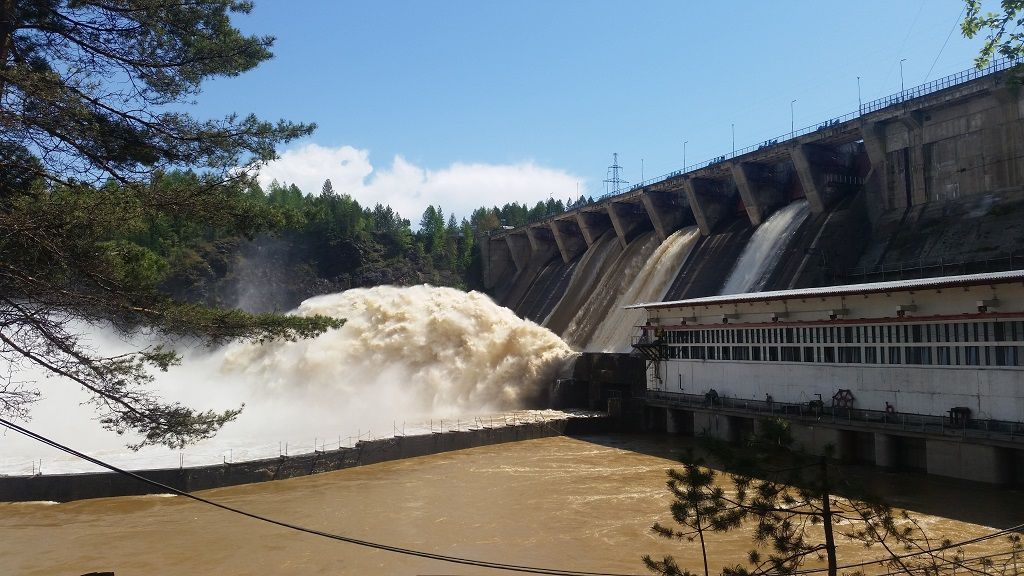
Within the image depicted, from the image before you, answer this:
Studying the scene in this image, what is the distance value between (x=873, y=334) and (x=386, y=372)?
23.7 metres

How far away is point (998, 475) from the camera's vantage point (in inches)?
709

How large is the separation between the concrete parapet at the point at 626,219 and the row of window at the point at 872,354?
21.8 metres

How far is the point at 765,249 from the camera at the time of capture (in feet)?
120

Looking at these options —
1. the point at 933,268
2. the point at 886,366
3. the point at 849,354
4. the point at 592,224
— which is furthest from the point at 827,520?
the point at 592,224

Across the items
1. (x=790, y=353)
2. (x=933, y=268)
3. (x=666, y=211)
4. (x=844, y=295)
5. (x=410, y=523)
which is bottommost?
(x=410, y=523)

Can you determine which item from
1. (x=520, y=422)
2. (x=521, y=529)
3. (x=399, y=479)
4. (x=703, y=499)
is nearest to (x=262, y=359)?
(x=520, y=422)

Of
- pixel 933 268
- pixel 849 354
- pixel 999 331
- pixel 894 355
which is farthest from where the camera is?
→ pixel 933 268

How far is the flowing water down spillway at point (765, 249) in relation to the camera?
3484 centimetres

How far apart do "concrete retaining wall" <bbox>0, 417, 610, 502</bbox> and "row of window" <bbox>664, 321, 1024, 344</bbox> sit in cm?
837

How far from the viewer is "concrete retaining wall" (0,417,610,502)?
19797 millimetres

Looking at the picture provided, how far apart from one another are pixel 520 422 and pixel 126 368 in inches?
865

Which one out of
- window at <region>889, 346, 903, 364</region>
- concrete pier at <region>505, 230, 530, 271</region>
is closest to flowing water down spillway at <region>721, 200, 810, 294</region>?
window at <region>889, 346, 903, 364</region>

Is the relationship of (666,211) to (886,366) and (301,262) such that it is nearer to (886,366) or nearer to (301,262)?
→ (886,366)

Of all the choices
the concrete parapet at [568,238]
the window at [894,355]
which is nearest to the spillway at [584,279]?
the concrete parapet at [568,238]
